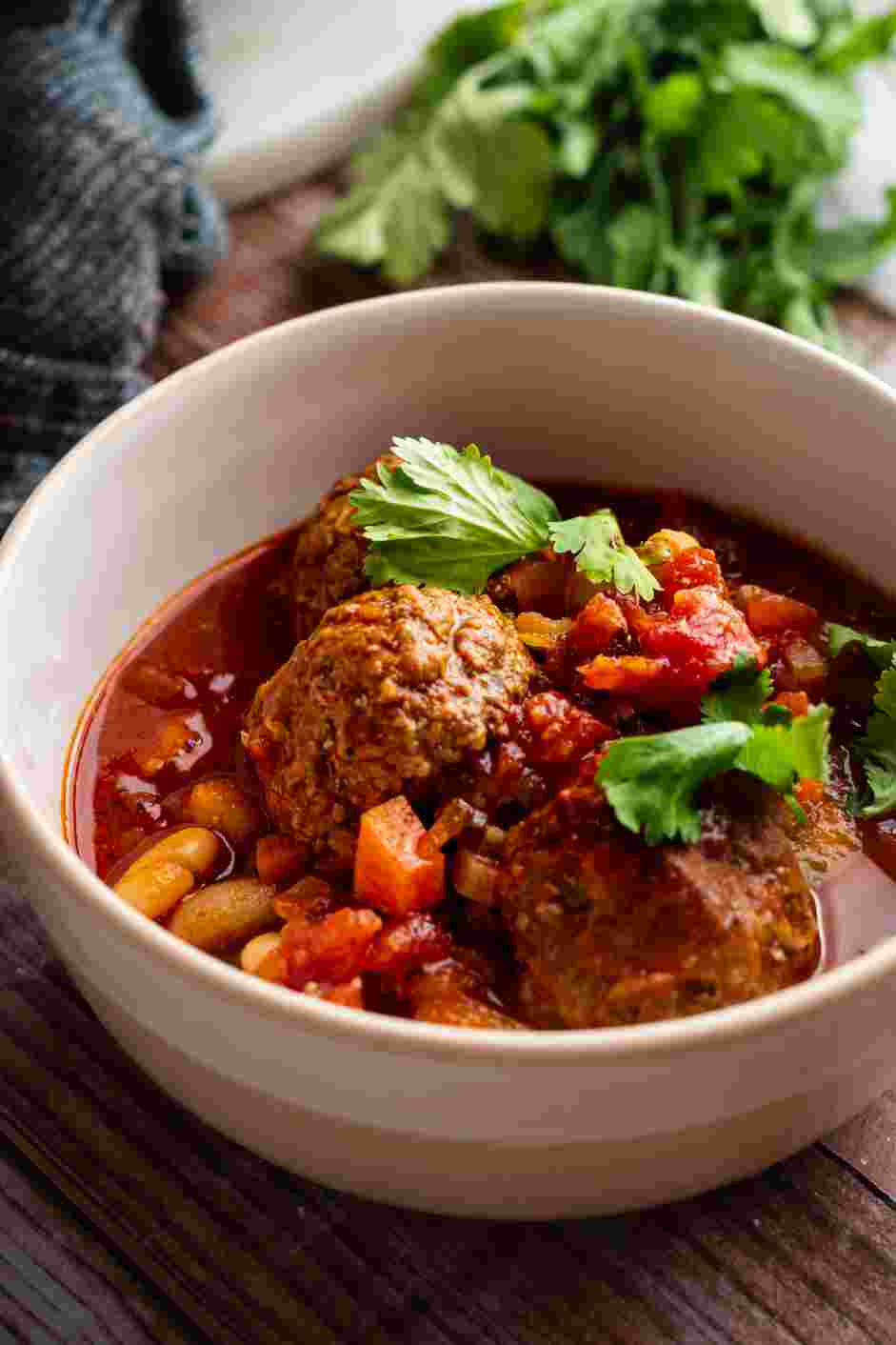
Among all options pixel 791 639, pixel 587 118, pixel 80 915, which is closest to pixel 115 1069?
pixel 80 915

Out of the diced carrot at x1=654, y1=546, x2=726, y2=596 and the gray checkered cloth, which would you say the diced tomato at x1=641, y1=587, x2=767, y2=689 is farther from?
the gray checkered cloth

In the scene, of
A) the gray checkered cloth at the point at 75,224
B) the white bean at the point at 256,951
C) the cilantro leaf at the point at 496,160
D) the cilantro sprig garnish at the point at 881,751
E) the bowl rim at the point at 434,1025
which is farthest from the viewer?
the cilantro leaf at the point at 496,160

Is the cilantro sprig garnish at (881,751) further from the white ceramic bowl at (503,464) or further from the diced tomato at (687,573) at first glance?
the white ceramic bowl at (503,464)

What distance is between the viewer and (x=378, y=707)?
2850 mm

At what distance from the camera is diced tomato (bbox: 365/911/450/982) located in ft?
9.10

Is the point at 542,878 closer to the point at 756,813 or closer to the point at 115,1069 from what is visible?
the point at 756,813

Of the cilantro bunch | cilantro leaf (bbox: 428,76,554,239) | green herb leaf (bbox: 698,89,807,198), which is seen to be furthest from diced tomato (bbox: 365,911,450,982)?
green herb leaf (bbox: 698,89,807,198)

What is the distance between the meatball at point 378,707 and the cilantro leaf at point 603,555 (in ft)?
0.77

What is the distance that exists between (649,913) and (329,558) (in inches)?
44.5

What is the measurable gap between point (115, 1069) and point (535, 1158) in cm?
95

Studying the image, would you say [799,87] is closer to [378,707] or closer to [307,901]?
[378,707]

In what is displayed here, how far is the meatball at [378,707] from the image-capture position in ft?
9.37

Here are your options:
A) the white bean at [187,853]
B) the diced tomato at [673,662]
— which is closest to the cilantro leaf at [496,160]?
the diced tomato at [673,662]

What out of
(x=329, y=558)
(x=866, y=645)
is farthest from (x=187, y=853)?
(x=866, y=645)
